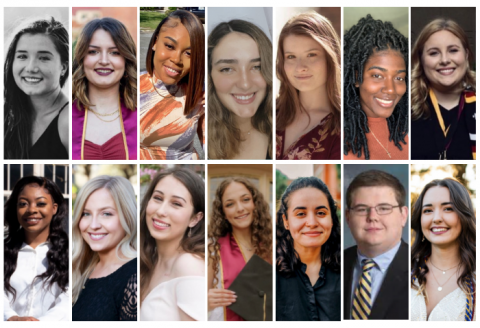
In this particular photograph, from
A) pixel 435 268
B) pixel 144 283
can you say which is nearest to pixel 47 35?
pixel 144 283

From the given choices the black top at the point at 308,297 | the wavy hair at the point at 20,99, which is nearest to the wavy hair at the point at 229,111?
the black top at the point at 308,297

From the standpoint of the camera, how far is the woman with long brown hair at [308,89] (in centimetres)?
339

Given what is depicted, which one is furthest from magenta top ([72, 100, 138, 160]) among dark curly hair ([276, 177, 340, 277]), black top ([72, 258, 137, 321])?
dark curly hair ([276, 177, 340, 277])

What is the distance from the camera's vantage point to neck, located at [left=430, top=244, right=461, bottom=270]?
3.42 meters

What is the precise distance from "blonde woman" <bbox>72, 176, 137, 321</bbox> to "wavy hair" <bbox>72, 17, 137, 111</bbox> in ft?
1.72

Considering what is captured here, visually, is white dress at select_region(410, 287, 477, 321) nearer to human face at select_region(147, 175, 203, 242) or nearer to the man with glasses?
the man with glasses

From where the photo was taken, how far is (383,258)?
11.2 feet

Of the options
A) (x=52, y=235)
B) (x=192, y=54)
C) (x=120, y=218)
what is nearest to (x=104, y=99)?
(x=192, y=54)

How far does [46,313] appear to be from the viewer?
11.2 feet

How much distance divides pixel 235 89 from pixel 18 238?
1.56m

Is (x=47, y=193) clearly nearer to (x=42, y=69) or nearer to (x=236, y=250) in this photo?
(x=42, y=69)

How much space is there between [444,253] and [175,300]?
1.62 metres

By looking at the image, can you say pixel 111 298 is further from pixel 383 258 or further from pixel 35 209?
pixel 383 258

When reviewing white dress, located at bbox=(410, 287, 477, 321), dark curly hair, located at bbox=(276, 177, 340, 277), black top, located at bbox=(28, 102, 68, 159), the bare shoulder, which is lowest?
white dress, located at bbox=(410, 287, 477, 321)
